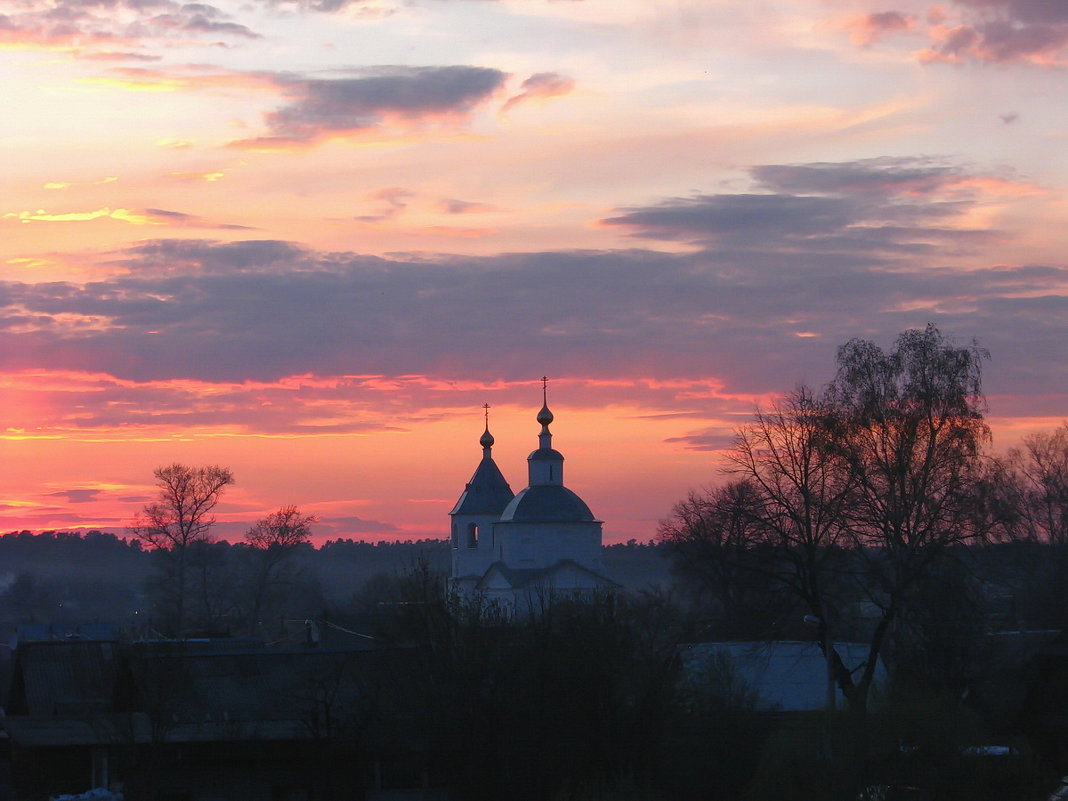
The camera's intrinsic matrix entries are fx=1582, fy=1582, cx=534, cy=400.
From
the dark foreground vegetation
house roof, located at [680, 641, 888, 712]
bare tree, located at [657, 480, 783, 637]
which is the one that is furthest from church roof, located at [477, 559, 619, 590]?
house roof, located at [680, 641, 888, 712]

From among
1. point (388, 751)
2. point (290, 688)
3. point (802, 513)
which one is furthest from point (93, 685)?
point (802, 513)

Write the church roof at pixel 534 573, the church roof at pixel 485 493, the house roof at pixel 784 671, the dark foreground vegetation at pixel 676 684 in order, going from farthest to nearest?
the church roof at pixel 485 493
the church roof at pixel 534 573
the house roof at pixel 784 671
the dark foreground vegetation at pixel 676 684

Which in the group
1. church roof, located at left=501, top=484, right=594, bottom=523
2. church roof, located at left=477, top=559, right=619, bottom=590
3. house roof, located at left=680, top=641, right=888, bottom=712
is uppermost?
church roof, located at left=501, top=484, right=594, bottom=523

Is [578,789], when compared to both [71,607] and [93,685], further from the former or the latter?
[71,607]

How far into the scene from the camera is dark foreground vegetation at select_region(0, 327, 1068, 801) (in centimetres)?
2506

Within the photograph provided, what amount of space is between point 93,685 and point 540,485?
5194 centimetres

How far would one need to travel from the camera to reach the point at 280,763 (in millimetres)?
32250

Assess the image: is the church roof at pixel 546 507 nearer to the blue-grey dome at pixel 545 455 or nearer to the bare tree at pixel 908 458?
the blue-grey dome at pixel 545 455

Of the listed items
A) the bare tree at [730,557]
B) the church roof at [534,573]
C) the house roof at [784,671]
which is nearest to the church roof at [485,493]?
the church roof at [534,573]

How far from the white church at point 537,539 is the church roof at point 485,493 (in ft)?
0.27

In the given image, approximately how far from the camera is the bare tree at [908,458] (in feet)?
135

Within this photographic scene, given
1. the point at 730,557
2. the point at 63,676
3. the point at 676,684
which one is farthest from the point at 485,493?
the point at 676,684

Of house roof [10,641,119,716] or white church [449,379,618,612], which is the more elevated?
white church [449,379,618,612]

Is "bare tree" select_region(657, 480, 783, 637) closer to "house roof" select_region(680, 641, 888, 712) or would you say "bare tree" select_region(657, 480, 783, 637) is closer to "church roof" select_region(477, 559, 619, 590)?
"house roof" select_region(680, 641, 888, 712)
